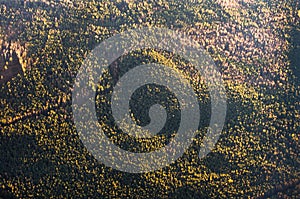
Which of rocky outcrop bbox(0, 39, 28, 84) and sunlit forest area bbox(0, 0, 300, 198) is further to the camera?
rocky outcrop bbox(0, 39, 28, 84)

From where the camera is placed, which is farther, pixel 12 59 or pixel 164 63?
pixel 164 63

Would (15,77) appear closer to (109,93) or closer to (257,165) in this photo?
(109,93)

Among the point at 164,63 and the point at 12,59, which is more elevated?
the point at 164,63

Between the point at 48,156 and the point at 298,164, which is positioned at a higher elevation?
the point at 298,164

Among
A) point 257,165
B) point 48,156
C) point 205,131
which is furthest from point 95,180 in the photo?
point 257,165

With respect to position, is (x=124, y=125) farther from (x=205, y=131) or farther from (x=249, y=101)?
(x=249, y=101)

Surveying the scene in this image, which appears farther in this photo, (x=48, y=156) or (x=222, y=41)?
(x=222, y=41)

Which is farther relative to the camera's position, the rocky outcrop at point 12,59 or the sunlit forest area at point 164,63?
the rocky outcrop at point 12,59

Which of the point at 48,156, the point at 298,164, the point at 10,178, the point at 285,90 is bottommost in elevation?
the point at 10,178
